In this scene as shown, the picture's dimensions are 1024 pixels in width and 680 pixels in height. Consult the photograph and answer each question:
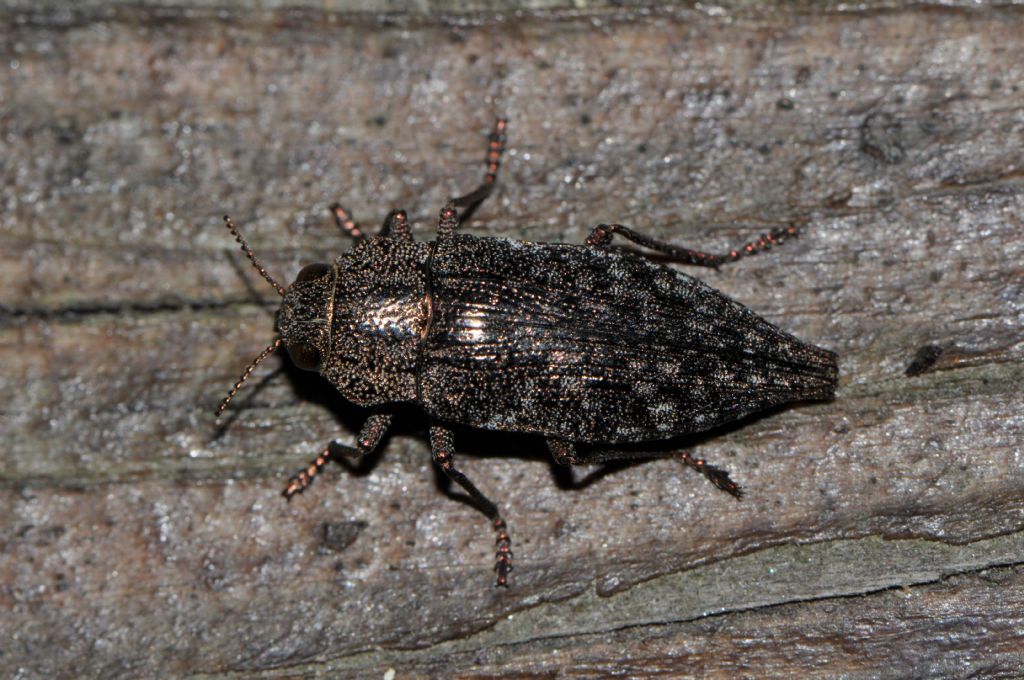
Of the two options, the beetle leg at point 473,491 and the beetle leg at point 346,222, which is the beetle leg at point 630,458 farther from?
the beetle leg at point 346,222

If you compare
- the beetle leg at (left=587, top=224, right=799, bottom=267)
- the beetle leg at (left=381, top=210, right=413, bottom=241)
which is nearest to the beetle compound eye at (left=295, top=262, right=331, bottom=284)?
the beetle leg at (left=381, top=210, right=413, bottom=241)

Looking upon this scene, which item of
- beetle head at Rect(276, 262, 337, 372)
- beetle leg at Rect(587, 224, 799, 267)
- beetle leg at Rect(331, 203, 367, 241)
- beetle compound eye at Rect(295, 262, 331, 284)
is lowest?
beetle head at Rect(276, 262, 337, 372)

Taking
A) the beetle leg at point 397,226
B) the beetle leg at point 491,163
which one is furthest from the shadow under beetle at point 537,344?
the beetle leg at point 491,163

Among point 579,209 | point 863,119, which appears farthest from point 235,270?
point 863,119

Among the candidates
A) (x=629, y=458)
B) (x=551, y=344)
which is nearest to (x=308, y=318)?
(x=551, y=344)

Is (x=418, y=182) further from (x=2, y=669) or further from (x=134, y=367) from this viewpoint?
(x=2, y=669)

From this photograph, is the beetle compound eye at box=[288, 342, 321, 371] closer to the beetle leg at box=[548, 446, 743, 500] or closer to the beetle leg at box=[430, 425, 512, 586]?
the beetle leg at box=[430, 425, 512, 586]
